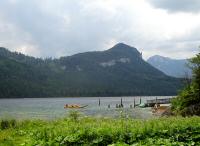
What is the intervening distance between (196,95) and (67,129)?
2278 centimetres

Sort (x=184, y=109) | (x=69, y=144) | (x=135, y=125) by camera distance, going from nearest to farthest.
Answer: (x=69, y=144), (x=135, y=125), (x=184, y=109)

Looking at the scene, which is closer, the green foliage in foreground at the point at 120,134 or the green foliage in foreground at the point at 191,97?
the green foliage in foreground at the point at 120,134

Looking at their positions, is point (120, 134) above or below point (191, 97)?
below

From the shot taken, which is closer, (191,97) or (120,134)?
(120,134)

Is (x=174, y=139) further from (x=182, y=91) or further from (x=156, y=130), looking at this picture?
(x=182, y=91)

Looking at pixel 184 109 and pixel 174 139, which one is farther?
pixel 184 109

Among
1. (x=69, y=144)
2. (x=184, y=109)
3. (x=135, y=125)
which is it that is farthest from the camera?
(x=184, y=109)

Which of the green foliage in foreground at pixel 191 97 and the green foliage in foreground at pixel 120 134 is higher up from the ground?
the green foliage in foreground at pixel 191 97

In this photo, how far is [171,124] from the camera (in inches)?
795

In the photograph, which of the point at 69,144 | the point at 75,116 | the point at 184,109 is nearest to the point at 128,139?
the point at 69,144

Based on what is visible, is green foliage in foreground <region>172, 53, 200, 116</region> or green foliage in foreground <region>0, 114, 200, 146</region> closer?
green foliage in foreground <region>0, 114, 200, 146</region>

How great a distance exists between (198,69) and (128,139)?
24.3 metres

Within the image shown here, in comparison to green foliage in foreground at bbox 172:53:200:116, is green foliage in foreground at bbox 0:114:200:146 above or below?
below

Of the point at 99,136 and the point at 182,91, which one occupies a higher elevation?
the point at 182,91
